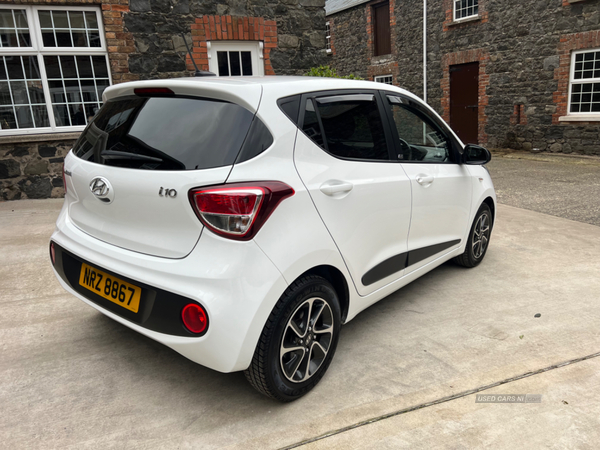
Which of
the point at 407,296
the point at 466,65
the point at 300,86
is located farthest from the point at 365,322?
the point at 466,65

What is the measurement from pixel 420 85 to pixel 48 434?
55.3ft

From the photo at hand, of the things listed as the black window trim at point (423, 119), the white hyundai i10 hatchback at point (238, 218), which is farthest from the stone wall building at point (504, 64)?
the white hyundai i10 hatchback at point (238, 218)

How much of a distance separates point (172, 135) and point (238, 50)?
261 inches

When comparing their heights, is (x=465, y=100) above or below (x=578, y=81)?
below

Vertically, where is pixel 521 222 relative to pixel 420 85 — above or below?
below

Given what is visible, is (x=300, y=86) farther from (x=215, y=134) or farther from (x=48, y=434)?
(x=48, y=434)

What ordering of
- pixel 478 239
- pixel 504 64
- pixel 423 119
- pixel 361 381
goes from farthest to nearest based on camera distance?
1. pixel 504 64
2. pixel 478 239
3. pixel 423 119
4. pixel 361 381

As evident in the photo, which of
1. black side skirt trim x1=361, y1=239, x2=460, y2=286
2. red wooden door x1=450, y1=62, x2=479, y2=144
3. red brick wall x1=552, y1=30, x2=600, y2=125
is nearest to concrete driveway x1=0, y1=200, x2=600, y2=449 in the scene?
black side skirt trim x1=361, y1=239, x2=460, y2=286

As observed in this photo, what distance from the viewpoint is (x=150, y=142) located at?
231cm

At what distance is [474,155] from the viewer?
3850 mm

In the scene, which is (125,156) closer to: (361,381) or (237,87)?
(237,87)

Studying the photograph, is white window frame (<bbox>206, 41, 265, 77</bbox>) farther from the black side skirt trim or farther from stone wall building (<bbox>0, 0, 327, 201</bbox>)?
the black side skirt trim

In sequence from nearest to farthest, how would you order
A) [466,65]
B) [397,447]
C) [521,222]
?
1. [397,447]
2. [521,222]
3. [466,65]

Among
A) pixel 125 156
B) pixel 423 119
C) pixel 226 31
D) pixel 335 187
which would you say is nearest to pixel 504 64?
pixel 226 31
